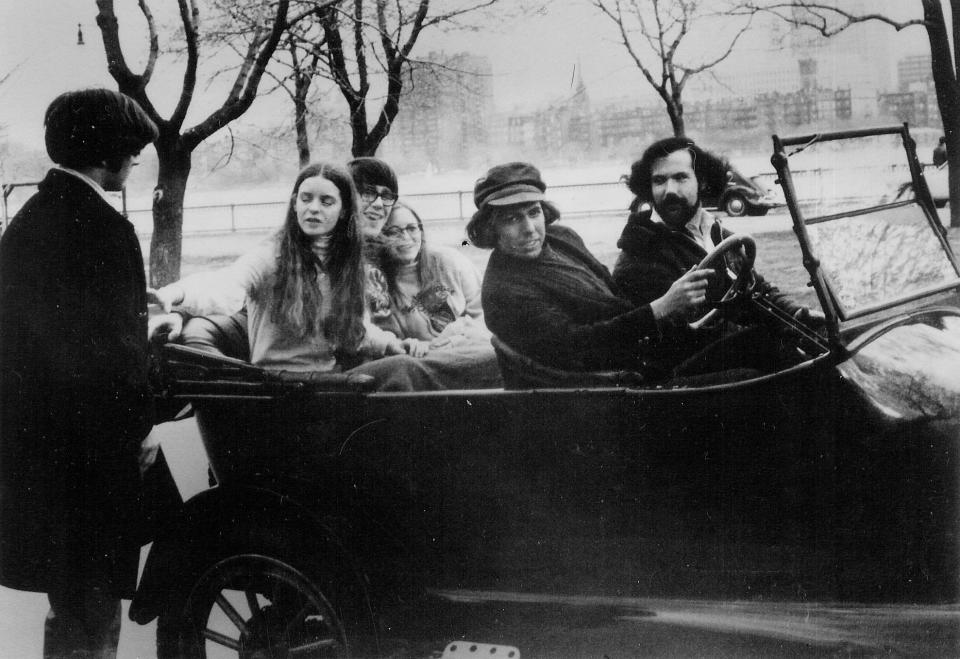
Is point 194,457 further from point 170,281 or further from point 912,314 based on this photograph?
point 912,314

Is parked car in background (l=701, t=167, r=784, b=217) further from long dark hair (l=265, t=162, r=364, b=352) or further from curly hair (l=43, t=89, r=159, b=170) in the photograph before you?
curly hair (l=43, t=89, r=159, b=170)

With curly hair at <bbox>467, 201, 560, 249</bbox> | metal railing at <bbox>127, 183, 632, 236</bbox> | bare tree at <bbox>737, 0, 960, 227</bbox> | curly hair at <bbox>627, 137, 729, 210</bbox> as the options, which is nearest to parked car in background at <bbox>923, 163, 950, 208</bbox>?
bare tree at <bbox>737, 0, 960, 227</bbox>

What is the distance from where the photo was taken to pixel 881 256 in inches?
107

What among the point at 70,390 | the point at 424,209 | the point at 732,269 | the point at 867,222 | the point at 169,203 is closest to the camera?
the point at 732,269

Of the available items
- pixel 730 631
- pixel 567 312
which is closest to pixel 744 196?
pixel 567 312

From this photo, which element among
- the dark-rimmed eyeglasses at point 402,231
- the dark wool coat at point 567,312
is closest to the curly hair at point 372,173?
the dark-rimmed eyeglasses at point 402,231

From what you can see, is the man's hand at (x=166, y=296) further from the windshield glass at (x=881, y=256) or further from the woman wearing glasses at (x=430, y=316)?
the windshield glass at (x=881, y=256)

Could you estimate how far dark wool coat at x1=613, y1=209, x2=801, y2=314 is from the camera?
2664 mm

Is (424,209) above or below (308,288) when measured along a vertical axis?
above

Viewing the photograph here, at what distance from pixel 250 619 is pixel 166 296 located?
1.20 meters

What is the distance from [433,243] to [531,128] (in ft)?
1.66

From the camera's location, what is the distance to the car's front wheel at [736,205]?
2670 mm

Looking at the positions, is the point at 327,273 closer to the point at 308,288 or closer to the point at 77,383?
the point at 308,288

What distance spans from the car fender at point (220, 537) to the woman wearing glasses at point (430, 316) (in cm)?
59
